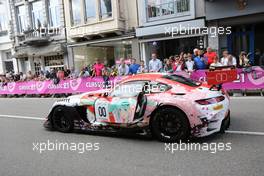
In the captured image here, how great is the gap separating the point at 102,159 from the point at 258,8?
12.0 m

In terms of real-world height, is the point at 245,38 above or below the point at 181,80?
above

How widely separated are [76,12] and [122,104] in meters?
16.5

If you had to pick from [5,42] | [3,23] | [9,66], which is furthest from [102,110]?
[3,23]

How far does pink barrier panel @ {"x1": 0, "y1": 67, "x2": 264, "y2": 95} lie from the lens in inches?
423

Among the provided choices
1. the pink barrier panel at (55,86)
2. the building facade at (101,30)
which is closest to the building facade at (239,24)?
the building facade at (101,30)

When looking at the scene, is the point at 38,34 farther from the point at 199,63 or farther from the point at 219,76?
the point at 219,76

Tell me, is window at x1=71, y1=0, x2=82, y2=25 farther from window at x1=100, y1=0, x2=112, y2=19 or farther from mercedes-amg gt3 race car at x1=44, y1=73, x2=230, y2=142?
mercedes-amg gt3 race car at x1=44, y1=73, x2=230, y2=142

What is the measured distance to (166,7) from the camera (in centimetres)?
1698

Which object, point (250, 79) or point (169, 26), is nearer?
point (250, 79)

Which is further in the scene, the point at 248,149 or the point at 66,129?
the point at 66,129

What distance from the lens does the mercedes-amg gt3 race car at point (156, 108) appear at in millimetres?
5352

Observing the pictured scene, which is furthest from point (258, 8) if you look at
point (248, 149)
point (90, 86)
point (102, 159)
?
point (102, 159)

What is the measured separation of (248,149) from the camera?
5.03 metres

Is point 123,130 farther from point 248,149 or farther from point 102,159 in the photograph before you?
point 248,149
